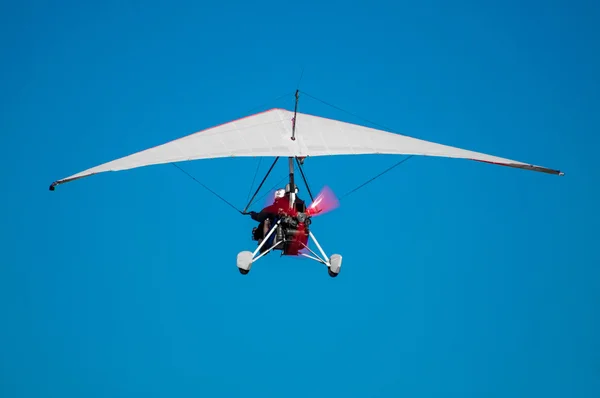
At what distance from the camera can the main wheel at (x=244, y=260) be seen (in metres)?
30.8

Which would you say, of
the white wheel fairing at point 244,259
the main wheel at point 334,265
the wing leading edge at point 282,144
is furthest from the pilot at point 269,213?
the main wheel at point 334,265

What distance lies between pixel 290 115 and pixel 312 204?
13.3 ft

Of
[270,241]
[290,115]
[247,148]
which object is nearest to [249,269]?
[270,241]

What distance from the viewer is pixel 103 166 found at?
1123 inches

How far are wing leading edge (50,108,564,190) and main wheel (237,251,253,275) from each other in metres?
2.42

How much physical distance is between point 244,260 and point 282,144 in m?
2.91

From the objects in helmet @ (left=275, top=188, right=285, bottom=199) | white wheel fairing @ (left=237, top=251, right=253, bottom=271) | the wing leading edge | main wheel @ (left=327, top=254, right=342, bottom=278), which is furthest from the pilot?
main wheel @ (left=327, top=254, right=342, bottom=278)

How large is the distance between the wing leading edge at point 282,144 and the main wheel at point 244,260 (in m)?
2.42

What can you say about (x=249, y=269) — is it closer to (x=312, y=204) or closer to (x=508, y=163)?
(x=312, y=204)

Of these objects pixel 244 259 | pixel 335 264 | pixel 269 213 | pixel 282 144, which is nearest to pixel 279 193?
pixel 269 213

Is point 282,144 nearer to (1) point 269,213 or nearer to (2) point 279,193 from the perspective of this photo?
(2) point 279,193

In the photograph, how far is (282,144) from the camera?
103 ft

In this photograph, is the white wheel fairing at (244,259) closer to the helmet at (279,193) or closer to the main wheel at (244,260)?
the main wheel at (244,260)

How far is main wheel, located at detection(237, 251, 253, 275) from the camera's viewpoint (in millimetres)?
30812
